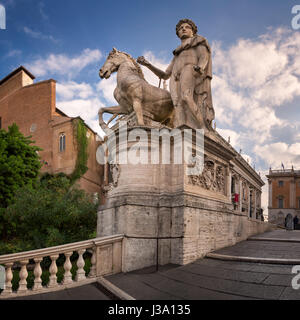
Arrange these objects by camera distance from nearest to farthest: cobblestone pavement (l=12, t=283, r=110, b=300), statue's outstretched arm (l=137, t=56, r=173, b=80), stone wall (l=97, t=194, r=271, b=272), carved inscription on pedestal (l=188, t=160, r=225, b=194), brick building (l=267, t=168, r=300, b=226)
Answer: cobblestone pavement (l=12, t=283, r=110, b=300) → stone wall (l=97, t=194, r=271, b=272) → carved inscription on pedestal (l=188, t=160, r=225, b=194) → statue's outstretched arm (l=137, t=56, r=173, b=80) → brick building (l=267, t=168, r=300, b=226)

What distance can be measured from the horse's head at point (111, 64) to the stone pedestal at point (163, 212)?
7.18 ft

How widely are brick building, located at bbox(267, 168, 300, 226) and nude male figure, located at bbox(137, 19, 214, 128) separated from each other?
62602 millimetres

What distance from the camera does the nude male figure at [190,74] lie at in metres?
7.20

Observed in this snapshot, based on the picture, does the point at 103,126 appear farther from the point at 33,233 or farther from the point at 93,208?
the point at 33,233

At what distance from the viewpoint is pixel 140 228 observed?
5961 millimetres

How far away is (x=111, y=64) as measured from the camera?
25.5 feet

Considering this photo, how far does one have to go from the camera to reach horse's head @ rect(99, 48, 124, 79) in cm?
775

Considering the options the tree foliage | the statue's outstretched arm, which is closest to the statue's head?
the statue's outstretched arm

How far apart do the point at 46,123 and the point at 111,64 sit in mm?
29895

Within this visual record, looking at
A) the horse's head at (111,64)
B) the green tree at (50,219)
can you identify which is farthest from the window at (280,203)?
the horse's head at (111,64)

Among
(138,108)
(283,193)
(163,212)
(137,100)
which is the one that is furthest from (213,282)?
(283,193)

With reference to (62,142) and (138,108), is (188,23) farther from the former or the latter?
(62,142)

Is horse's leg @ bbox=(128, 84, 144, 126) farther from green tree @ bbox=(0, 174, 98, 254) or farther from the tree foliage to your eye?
the tree foliage
